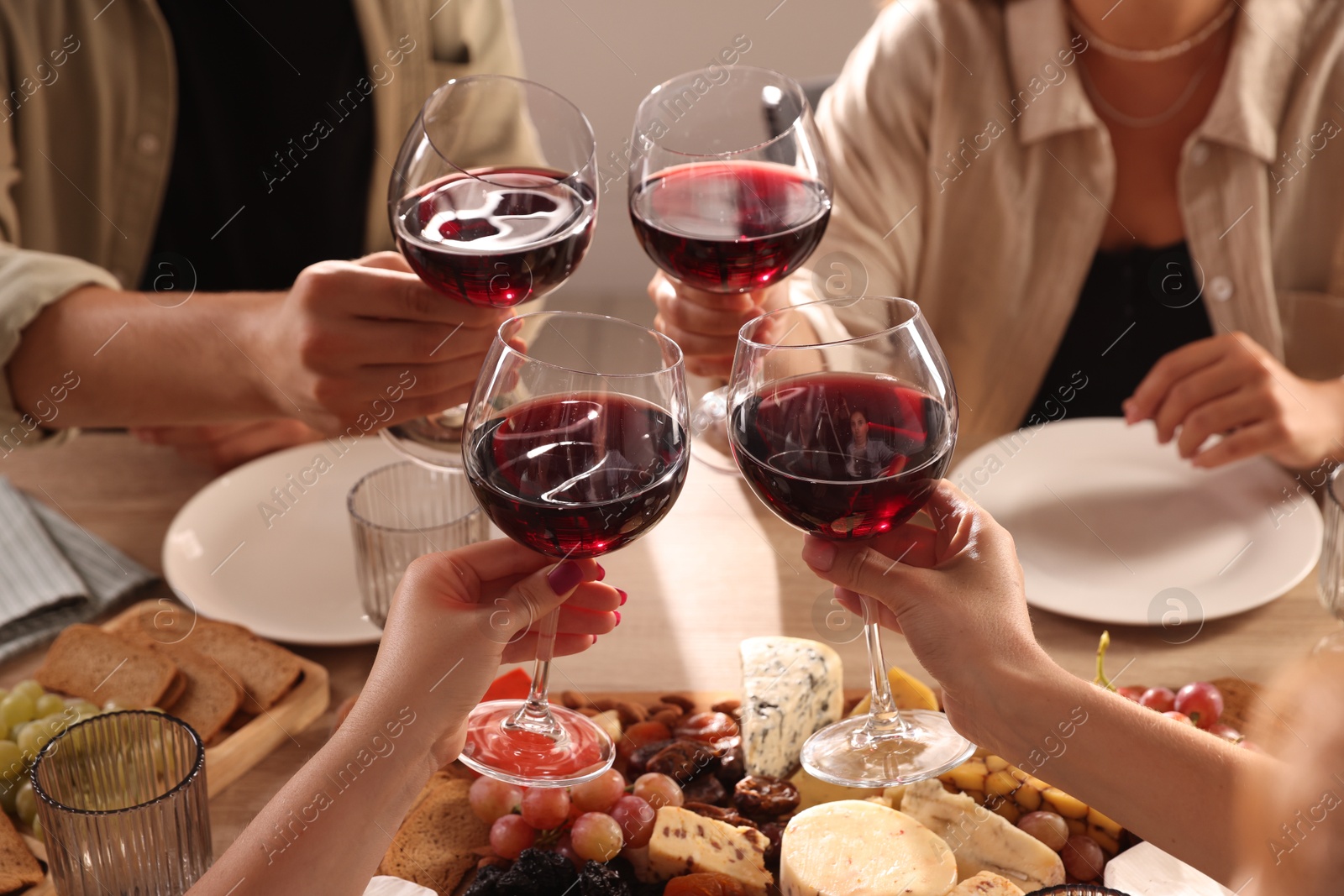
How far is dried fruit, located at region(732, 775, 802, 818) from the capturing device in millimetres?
926

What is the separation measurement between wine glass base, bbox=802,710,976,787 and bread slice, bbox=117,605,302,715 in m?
0.50

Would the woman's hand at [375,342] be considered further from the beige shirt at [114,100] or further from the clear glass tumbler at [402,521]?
the beige shirt at [114,100]

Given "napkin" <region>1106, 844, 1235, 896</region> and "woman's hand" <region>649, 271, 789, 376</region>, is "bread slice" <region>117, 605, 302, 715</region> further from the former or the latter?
"napkin" <region>1106, 844, 1235, 896</region>

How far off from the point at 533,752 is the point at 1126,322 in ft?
4.55

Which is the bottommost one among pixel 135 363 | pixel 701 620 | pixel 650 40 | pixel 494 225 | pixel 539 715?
pixel 701 620

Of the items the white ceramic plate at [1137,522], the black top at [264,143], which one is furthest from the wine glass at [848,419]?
the black top at [264,143]

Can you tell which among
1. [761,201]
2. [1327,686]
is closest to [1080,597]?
[761,201]

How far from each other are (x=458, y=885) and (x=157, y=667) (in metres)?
0.41

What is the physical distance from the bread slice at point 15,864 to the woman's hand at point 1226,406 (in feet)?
4.17

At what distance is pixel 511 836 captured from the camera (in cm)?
89

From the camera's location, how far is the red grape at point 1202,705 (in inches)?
39.0

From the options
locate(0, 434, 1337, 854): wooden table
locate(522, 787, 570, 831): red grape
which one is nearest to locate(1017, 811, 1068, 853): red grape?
locate(0, 434, 1337, 854): wooden table

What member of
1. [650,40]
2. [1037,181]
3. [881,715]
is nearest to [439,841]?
[881,715]

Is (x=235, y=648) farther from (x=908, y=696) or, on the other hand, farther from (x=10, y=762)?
Answer: (x=908, y=696)
